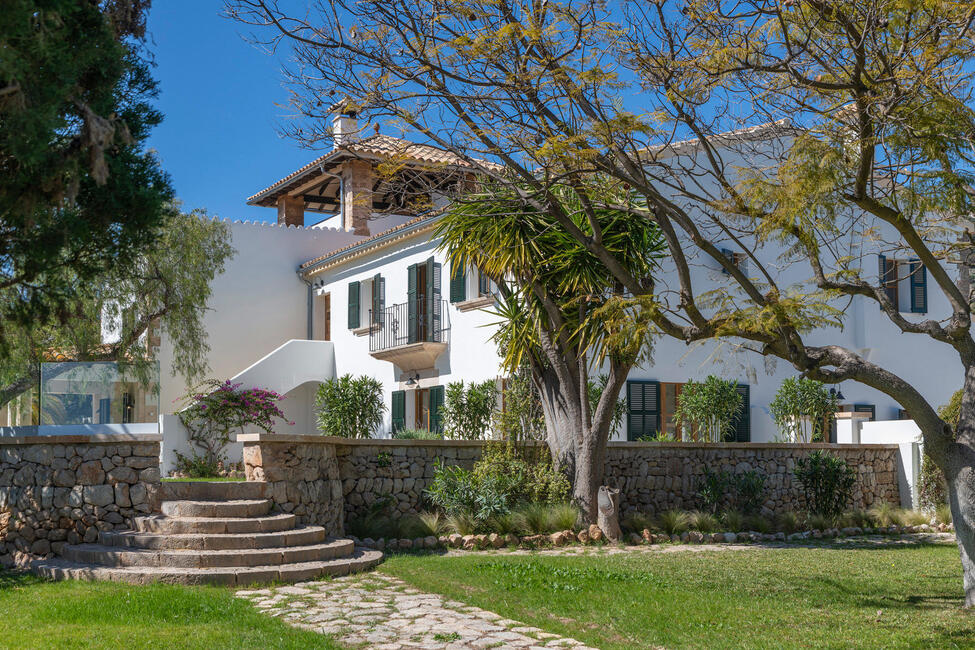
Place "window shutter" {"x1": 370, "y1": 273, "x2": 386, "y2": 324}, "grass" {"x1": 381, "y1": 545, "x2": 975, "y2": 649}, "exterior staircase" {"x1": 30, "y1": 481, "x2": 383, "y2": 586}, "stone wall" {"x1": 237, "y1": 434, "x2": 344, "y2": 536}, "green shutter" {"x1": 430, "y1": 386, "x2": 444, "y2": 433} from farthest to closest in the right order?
1. "window shutter" {"x1": 370, "y1": 273, "x2": 386, "y2": 324}
2. "green shutter" {"x1": 430, "y1": 386, "x2": 444, "y2": 433}
3. "stone wall" {"x1": 237, "y1": 434, "x2": 344, "y2": 536}
4. "exterior staircase" {"x1": 30, "y1": 481, "x2": 383, "y2": 586}
5. "grass" {"x1": 381, "y1": 545, "x2": 975, "y2": 649}

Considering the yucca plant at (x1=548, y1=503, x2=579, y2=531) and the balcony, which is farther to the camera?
the balcony

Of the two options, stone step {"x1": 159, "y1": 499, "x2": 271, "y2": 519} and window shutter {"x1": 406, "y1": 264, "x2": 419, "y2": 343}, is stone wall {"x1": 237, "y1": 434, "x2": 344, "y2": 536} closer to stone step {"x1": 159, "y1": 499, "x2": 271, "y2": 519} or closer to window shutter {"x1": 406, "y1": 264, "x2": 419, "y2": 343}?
stone step {"x1": 159, "y1": 499, "x2": 271, "y2": 519}

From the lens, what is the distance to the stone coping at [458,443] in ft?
40.7

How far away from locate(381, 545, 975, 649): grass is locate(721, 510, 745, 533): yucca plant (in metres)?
2.27

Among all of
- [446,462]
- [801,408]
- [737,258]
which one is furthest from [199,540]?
[801,408]

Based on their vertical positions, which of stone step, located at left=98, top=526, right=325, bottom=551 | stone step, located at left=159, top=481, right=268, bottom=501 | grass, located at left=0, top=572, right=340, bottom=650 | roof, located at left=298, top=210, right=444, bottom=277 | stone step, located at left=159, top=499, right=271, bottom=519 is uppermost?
roof, located at left=298, top=210, right=444, bottom=277

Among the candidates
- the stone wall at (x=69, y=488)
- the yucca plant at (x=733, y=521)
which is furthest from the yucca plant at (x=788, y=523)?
the stone wall at (x=69, y=488)

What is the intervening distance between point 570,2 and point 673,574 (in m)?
6.29

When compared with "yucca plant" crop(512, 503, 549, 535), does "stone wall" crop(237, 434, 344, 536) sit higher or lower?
higher

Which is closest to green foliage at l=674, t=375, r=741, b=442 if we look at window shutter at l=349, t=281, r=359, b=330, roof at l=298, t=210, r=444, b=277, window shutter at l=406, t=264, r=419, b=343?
roof at l=298, t=210, r=444, b=277

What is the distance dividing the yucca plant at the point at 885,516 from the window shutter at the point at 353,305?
12236mm

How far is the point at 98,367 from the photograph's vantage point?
13.7 m

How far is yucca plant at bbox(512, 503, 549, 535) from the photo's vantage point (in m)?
13.6

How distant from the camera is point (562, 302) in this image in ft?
47.6
